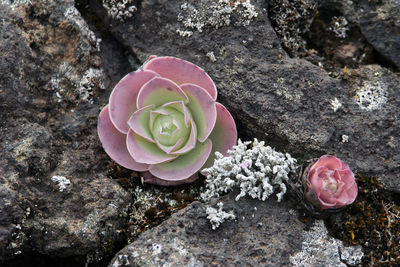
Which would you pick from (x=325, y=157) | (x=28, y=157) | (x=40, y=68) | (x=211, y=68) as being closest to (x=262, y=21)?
(x=211, y=68)

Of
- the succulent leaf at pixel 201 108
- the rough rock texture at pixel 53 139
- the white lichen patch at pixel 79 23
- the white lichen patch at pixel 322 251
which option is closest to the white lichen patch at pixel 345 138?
the white lichen patch at pixel 322 251

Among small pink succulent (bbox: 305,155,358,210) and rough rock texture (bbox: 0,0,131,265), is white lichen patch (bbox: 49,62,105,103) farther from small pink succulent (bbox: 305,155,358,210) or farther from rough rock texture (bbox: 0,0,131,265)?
small pink succulent (bbox: 305,155,358,210)

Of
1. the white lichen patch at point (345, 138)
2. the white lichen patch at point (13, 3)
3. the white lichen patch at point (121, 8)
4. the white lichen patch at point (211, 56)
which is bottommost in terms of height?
the white lichen patch at point (345, 138)

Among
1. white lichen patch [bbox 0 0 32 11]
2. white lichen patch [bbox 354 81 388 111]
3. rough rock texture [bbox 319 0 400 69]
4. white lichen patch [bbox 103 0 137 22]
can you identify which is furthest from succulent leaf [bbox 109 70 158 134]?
rough rock texture [bbox 319 0 400 69]

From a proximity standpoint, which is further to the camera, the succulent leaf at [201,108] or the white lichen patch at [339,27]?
the white lichen patch at [339,27]

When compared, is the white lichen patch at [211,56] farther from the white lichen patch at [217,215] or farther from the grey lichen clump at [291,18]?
the white lichen patch at [217,215]

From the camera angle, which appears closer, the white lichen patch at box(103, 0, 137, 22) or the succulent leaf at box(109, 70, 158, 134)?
the succulent leaf at box(109, 70, 158, 134)

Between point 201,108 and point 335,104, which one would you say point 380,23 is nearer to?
point 335,104
